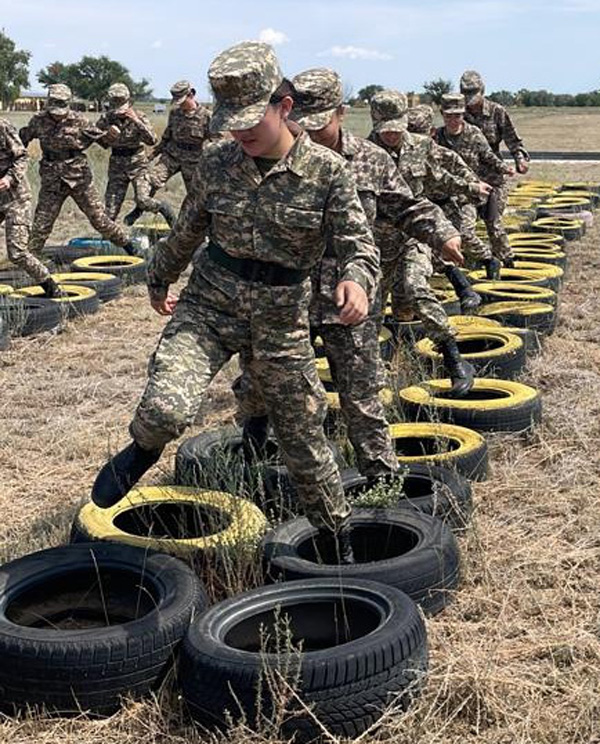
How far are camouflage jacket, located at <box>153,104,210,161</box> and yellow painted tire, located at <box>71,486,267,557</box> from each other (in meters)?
8.30

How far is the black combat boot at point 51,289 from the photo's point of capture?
9508 mm

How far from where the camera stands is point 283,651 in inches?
133

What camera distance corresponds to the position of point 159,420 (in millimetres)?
3670

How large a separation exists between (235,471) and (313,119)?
1.66 m

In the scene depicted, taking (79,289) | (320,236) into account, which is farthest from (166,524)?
(79,289)

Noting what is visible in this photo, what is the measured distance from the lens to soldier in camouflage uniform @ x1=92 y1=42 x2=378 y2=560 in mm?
3607

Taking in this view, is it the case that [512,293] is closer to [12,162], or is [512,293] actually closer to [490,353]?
[490,353]

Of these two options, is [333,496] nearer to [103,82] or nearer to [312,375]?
[312,375]

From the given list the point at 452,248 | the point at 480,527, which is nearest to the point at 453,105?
the point at 452,248

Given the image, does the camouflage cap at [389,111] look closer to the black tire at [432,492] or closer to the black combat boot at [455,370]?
the black combat boot at [455,370]

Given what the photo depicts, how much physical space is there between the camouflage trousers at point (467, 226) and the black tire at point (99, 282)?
10.8 feet

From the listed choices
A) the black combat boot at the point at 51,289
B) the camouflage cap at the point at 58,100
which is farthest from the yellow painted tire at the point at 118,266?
the camouflage cap at the point at 58,100

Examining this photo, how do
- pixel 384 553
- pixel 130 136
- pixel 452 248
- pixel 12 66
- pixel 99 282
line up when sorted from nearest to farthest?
pixel 384 553, pixel 452 248, pixel 99 282, pixel 130 136, pixel 12 66

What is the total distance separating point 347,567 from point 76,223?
13632 millimetres
